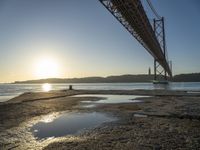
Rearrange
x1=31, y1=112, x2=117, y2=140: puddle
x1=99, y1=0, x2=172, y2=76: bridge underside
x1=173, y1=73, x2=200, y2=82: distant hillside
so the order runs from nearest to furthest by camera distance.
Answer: x1=31, y1=112, x2=117, y2=140: puddle < x1=99, y1=0, x2=172, y2=76: bridge underside < x1=173, y1=73, x2=200, y2=82: distant hillside

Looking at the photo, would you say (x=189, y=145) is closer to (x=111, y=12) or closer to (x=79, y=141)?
(x=79, y=141)

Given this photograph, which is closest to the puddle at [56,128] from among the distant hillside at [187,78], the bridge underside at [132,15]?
the bridge underside at [132,15]

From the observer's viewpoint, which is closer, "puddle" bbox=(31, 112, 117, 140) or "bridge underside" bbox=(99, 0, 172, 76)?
"puddle" bbox=(31, 112, 117, 140)

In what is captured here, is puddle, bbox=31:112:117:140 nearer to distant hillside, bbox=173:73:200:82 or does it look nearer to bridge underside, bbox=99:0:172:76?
bridge underside, bbox=99:0:172:76

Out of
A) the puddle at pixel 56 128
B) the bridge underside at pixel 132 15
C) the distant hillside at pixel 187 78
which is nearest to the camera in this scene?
the puddle at pixel 56 128

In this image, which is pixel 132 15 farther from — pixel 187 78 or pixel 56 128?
pixel 187 78

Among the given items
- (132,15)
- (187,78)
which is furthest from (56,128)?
(187,78)

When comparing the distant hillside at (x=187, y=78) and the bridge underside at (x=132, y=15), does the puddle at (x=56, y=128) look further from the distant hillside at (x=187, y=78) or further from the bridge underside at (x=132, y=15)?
the distant hillside at (x=187, y=78)

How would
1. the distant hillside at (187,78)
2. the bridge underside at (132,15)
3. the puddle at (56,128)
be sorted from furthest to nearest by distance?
the distant hillside at (187,78)
the bridge underside at (132,15)
the puddle at (56,128)

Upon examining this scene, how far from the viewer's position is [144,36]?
37.3 m

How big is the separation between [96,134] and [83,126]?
5.49 ft

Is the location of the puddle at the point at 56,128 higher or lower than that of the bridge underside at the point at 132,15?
lower

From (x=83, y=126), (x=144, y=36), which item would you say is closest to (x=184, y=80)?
(x=144, y=36)

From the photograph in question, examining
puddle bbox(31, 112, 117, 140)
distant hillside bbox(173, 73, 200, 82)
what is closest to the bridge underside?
puddle bbox(31, 112, 117, 140)
